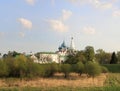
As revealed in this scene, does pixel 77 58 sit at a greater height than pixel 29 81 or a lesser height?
greater

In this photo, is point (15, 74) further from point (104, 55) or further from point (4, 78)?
point (104, 55)

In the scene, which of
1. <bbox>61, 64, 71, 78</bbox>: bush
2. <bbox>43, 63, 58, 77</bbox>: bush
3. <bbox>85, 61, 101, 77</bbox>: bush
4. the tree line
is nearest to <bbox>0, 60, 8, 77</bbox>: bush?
the tree line

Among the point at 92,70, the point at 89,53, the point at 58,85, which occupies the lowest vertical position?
the point at 58,85

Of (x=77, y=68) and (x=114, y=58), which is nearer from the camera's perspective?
(x=77, y=68)

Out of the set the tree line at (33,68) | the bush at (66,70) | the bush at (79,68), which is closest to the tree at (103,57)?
the bush at (79,68)

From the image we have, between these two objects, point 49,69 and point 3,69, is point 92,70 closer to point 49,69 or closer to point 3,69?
point 49,69

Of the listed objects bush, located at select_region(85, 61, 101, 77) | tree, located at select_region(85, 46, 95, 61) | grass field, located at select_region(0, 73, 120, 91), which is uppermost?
tree, located at select_region(85, 46, 95, 61)

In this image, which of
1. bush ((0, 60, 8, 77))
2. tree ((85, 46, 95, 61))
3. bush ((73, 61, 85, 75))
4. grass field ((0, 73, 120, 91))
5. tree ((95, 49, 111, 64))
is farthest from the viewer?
tree ((95, 49, 111, 64))

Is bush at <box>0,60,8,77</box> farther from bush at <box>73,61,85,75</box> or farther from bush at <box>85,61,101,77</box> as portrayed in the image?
bush at <box>85,61,101,77</box>

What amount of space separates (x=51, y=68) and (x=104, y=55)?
6852cm

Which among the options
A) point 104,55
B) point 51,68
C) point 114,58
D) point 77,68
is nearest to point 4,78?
point 51,68

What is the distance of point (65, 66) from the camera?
74.1 metres

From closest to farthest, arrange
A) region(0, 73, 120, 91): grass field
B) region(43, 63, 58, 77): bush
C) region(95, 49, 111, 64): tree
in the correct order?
region(0, 73, 120, 91): grass field
region(43, 63, 58, 77): bush
region(95, 49, 111, 64): tree

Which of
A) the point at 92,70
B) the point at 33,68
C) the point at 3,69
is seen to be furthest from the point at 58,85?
the point at 92,70
